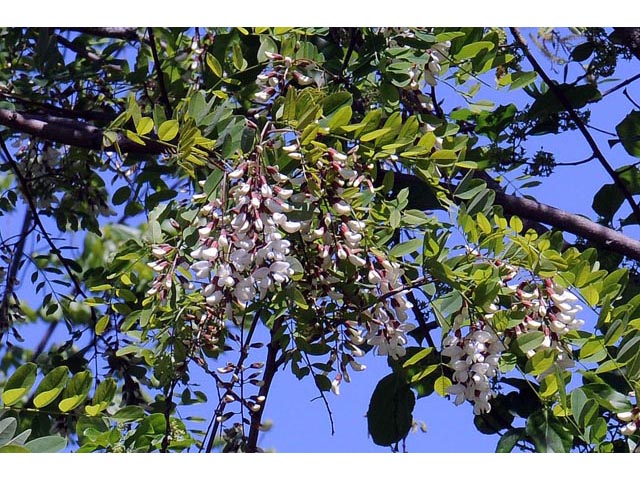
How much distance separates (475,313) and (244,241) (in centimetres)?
30

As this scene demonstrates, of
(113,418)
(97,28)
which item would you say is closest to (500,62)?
(113,418)

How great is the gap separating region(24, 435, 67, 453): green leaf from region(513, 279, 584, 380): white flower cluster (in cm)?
55

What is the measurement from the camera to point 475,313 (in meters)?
1.09

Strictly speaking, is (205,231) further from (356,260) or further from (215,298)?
(356,260)

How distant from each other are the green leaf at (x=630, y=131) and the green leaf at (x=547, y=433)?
2.12 ft

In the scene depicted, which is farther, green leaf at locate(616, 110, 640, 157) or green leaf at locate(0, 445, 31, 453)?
green leaf at locate(616, 110, 640, 157)

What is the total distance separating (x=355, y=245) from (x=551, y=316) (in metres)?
0.25

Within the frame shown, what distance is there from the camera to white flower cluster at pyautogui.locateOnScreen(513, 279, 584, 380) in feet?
3.53

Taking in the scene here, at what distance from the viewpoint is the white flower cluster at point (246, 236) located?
0.99 meters

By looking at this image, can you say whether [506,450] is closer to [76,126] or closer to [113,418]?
[113,418]

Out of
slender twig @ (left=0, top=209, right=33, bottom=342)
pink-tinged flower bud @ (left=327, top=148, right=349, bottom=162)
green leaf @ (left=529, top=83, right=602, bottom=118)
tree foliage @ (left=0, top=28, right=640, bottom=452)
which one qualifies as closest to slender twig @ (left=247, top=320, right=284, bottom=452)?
tree foliage @ (left=0, top=28, right=640, bottom=452)

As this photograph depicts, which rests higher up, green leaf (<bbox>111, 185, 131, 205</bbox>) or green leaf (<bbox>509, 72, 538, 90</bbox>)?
green leaf (<bbox>111, 185, 131, 205</bbox>)

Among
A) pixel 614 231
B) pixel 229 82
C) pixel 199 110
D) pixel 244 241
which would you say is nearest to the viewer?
pixel 244 241

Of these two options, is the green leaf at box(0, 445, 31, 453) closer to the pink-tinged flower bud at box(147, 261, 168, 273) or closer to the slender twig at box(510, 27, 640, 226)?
the pink-tinged flower bud at box(147, 261, 168, 273)
